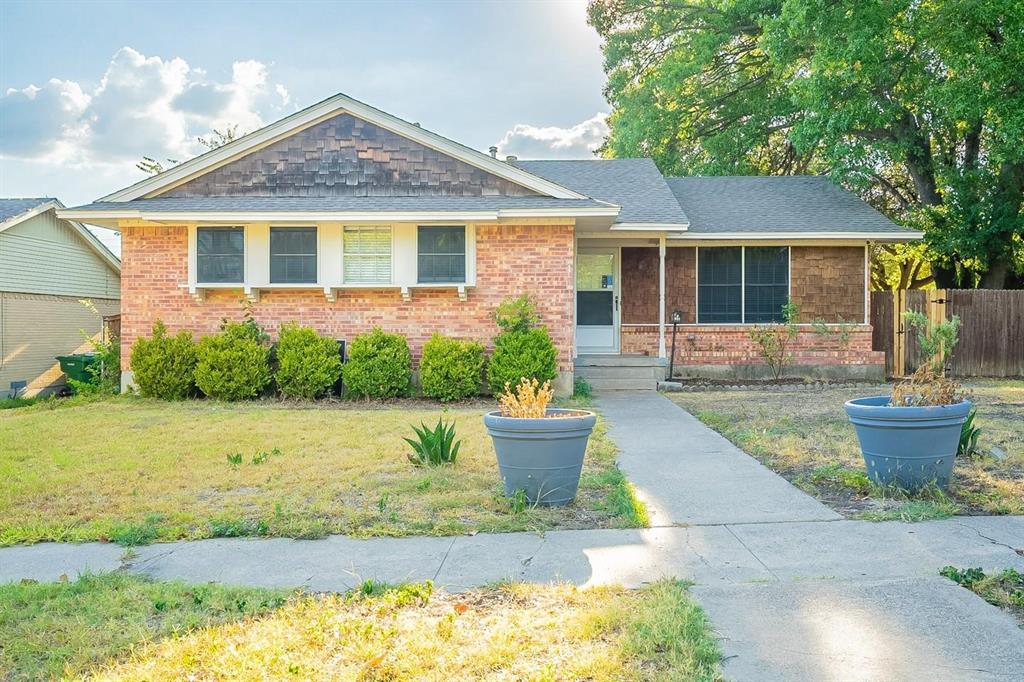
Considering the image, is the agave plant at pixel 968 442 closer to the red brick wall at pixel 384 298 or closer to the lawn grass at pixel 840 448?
the lawn grass at pixel 840 448

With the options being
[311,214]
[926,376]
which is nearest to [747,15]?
[311,214]

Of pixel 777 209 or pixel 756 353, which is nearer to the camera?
pixel 756 353

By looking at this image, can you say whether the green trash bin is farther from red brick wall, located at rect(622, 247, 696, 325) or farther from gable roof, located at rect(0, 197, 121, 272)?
red brick wall, located at rect(622, 247, 696, 325)

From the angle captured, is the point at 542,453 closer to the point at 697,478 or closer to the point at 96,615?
the point at 697,478

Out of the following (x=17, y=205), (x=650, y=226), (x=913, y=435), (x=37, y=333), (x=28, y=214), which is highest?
(x=17, y=205)

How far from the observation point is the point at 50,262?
20438 millimetres

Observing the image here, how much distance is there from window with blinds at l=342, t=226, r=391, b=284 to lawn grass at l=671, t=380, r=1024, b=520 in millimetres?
5318

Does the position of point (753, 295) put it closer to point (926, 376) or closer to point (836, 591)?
point (926, 376)

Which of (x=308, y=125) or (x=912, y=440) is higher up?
(x=308, y=125)

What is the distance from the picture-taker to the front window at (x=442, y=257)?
13078mm

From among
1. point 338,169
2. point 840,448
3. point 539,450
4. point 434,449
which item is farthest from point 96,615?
point 338,169

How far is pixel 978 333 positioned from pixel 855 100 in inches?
223

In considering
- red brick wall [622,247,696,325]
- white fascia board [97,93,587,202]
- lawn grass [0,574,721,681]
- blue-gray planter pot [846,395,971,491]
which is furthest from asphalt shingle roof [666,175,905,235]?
lawn grass [0,574,721,681]

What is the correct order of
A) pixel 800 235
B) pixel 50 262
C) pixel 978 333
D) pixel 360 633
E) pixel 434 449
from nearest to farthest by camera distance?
pixel 360 633 < pixel 434 449 < pixel 800 235 < pixel 978 333 < pixel 50 262
